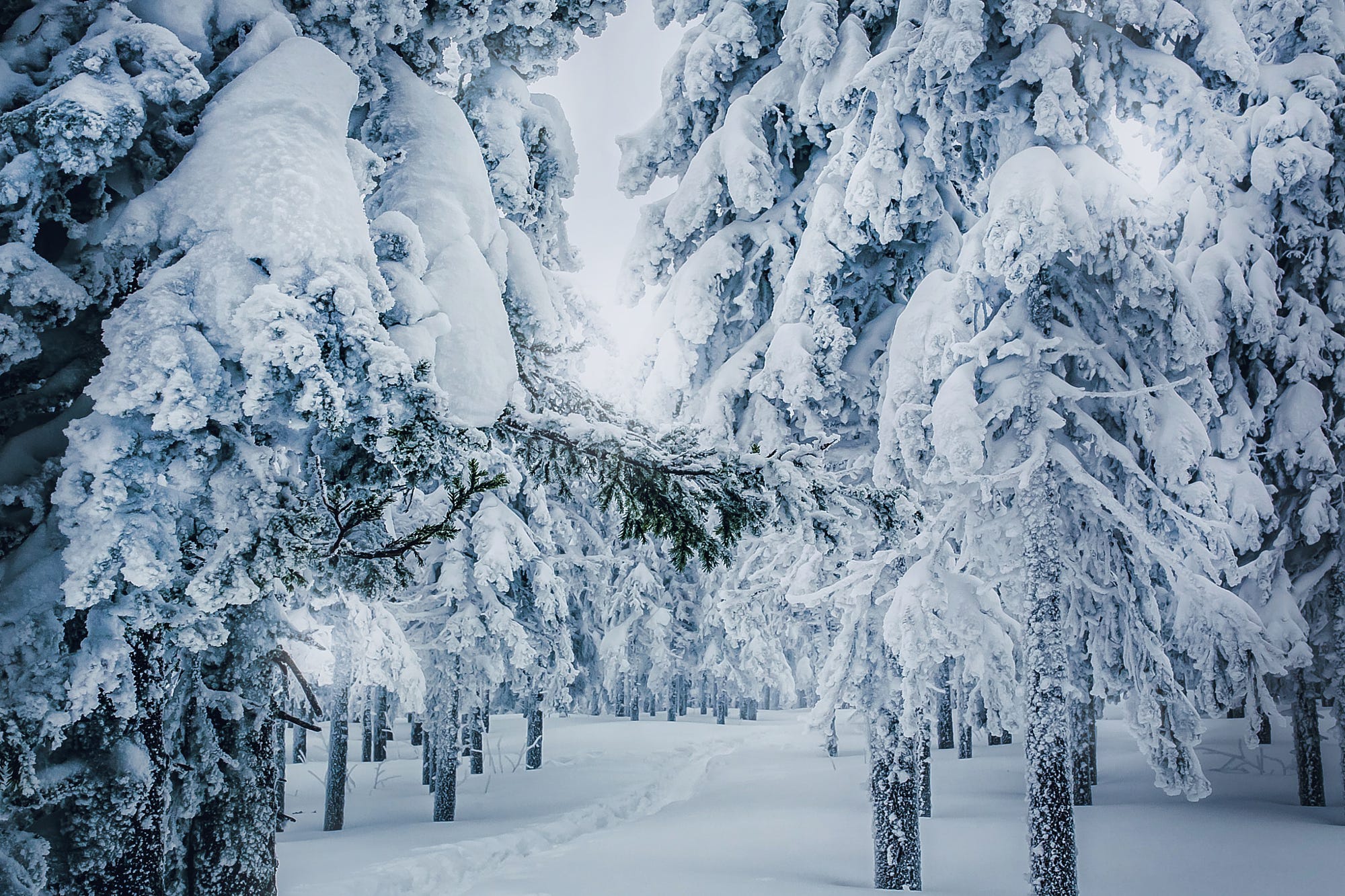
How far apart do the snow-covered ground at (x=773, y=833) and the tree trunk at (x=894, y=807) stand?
0.65 metres

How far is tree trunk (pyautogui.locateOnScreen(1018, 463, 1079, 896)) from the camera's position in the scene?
7.81 meters

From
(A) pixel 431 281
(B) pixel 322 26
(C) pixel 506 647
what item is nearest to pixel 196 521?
(A) pixel 431 281

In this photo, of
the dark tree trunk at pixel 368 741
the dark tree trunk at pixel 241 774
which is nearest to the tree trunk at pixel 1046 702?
the dark tree trunk at pixel 241 774

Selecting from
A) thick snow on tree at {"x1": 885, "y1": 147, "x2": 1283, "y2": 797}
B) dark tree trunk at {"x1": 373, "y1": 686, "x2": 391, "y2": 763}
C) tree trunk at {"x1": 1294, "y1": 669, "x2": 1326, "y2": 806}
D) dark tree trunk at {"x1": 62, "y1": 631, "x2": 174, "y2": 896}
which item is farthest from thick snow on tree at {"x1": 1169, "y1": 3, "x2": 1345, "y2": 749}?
dark tree trunk at {"x1": 373, "y1": 686, "x2": 391, "y2": 763}

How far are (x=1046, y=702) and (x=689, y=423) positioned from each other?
590cm

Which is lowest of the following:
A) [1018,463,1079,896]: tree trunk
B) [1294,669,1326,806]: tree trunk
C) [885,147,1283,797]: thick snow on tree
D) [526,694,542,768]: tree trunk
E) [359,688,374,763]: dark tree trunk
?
[359,688,374,763]: dark tree trunk

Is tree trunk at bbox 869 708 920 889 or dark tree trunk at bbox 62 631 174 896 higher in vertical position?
dark tree trunk at bbox 62 631 174 896

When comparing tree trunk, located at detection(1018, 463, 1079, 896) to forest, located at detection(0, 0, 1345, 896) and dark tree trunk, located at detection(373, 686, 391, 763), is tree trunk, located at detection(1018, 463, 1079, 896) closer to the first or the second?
forest, located at detection(0, 0, 1345, 896)

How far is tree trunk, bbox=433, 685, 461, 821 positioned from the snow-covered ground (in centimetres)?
67

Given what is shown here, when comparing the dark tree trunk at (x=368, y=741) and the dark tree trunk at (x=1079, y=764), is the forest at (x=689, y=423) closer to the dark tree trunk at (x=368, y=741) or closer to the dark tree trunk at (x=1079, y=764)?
the dark tree trunk at (x=1079, y=764)

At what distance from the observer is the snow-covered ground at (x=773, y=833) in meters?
10.0

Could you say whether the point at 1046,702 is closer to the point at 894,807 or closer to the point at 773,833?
the point at 894,807

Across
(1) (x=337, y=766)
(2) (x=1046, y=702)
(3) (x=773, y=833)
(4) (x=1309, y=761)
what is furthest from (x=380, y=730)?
(4) (x=1309, y=761)

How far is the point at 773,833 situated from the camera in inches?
515
